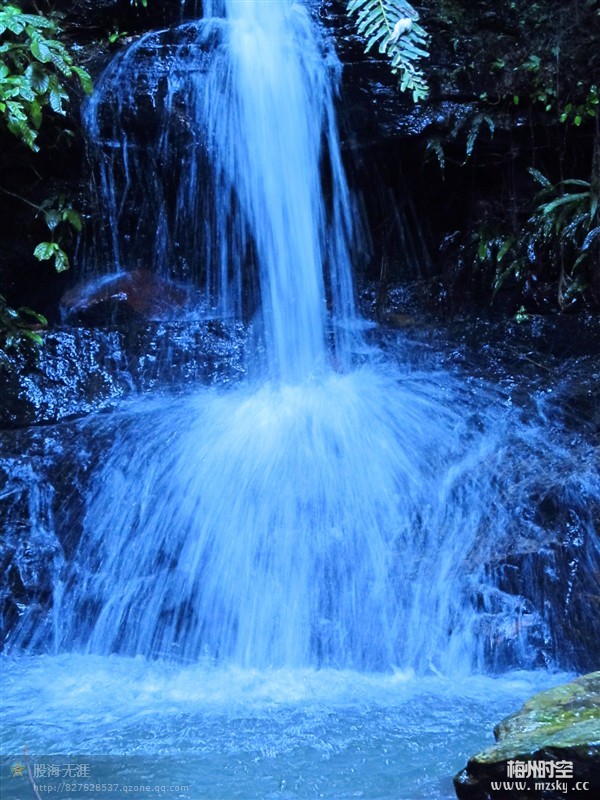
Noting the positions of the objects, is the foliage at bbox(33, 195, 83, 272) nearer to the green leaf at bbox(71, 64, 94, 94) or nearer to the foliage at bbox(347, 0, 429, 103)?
the green leaf at bbox(71, 64, 94, 94)

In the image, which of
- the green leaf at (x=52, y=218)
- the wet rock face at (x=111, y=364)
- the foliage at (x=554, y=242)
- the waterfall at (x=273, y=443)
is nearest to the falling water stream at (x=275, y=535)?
the waterfall at (x=273, y=443)

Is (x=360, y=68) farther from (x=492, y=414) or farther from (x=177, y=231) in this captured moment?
(x=492, y=414)

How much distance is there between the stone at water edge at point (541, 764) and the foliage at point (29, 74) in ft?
18.9

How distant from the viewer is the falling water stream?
351cm

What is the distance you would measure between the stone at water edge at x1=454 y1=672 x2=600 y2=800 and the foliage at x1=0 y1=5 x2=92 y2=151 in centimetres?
577

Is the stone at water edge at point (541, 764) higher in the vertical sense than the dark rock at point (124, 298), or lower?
lower

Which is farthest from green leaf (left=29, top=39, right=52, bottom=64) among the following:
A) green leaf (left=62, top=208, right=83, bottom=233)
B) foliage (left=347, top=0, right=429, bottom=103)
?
foliage (left=347, top=0, right=429, bottom=103)

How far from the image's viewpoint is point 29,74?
6555 mm

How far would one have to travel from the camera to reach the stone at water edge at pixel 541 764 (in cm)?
233

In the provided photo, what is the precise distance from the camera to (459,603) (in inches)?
175

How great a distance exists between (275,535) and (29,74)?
4.43m

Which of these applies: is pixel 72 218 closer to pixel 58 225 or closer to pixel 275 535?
pixel 58 225

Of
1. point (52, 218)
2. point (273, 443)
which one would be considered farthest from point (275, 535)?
point (52, 218)

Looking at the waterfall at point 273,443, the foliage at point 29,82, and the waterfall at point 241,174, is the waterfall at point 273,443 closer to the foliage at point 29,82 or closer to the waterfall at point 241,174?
the waterfall at point 241,174
